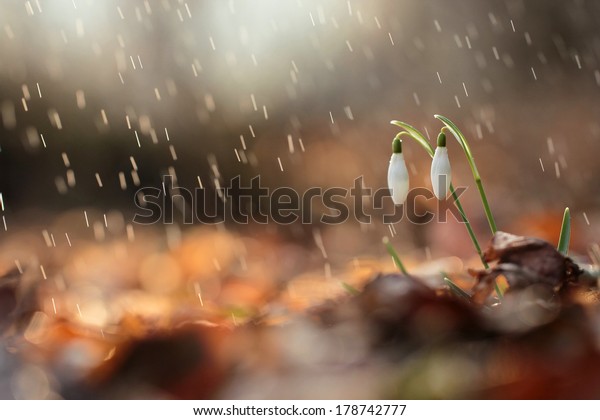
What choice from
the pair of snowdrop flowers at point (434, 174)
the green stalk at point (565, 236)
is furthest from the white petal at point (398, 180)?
the green stalk at point (565, 236)

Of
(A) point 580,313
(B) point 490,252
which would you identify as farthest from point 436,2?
(A) point 580,313

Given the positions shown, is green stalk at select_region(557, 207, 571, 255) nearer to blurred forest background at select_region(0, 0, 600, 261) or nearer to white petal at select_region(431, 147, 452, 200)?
white petal at select_region(431, 147, 452, 200)

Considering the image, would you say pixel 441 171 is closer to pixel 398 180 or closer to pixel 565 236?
pixel 398 180

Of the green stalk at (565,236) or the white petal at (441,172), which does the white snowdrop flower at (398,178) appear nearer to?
the white petal at (441,172)

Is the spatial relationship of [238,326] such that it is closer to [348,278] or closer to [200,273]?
[348,278]

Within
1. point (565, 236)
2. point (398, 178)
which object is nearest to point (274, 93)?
point (398, 178)

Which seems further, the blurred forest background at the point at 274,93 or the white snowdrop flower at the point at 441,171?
the blurred forest background at the point at 274,93

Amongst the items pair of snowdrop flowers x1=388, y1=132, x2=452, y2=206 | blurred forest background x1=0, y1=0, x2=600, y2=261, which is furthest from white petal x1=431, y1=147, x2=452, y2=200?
blurred forest background x1=0, y1=0, x2=600, y2=261
